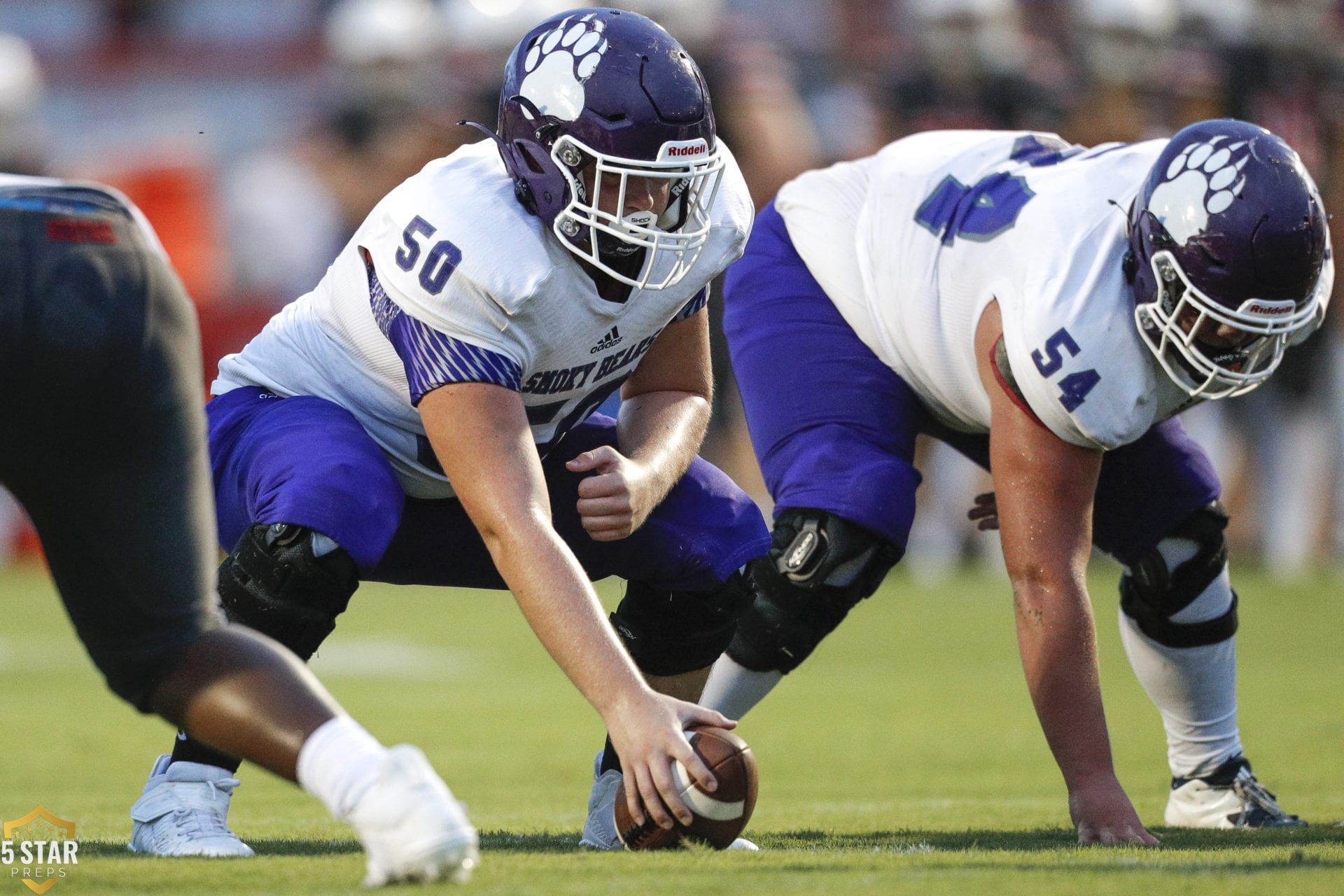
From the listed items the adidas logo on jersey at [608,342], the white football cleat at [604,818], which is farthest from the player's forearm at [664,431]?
the white football cleat at [604,818]

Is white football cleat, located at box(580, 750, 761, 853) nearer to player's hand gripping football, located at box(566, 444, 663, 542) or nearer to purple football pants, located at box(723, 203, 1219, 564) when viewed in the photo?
player's hand gripping football, located at box(566, 444, 663, 542)

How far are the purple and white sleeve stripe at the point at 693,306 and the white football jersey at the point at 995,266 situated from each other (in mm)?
527

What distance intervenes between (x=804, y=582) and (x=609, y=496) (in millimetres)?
741

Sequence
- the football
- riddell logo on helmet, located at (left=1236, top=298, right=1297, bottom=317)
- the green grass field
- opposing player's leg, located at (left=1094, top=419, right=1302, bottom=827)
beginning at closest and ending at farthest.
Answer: the green grass field < the football < riddell logo on helmet, located at (left=1236, top=298, right=1297, bottom=317) < opposing player's leg, located at (left=1094, top=419, right=1302, bottom=827)

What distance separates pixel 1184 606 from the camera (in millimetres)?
4086

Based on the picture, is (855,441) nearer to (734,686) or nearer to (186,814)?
(734,686)

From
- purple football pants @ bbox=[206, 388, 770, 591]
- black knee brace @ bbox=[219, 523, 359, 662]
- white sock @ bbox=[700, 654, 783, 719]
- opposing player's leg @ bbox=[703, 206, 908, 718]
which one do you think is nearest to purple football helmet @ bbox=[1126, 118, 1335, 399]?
opposing player's leg @ bbox=[703, 206, 908, 718]

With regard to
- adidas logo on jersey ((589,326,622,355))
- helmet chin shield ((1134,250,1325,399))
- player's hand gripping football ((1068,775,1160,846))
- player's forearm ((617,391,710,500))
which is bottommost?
player's hand gripping football ((1068,775,1160,846))

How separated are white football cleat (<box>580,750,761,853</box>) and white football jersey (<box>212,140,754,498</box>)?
0.67 meters

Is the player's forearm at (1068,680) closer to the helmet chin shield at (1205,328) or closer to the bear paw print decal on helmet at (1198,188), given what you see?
the helmet chin shield at (1205,328)

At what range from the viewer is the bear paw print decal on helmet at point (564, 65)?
3.33 meters

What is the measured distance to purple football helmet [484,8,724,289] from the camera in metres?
3.29

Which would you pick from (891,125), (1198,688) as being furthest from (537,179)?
(891,125)

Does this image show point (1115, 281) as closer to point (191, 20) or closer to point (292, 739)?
point (292, 739)
